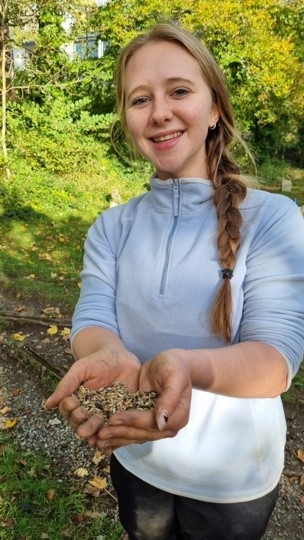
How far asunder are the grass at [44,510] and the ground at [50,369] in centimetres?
13

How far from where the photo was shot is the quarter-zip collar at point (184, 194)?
1602 millimetres

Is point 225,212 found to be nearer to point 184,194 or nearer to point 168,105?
point 184,194

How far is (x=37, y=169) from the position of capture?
10.7m

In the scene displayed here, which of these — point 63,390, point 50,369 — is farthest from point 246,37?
point 63,390

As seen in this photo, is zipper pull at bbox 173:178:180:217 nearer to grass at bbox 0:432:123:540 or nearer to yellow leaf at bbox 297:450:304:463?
grass at bbox 0:432:123:540

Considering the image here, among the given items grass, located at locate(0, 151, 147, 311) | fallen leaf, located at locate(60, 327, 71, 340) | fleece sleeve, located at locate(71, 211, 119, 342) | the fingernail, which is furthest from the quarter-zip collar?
grass, located at locate(0, 151, 147, 311)

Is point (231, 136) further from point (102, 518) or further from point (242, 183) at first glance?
point (102, 518)

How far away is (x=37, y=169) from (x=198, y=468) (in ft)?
32.9

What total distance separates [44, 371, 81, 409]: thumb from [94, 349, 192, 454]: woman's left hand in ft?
0.49

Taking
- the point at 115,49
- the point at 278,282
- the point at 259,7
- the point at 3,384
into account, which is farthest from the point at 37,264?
the point at 259,7

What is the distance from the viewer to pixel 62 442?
10.5 ft

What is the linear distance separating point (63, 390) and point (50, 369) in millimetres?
2681

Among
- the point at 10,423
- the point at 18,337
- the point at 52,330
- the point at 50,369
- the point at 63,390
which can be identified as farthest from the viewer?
the point at 52,330

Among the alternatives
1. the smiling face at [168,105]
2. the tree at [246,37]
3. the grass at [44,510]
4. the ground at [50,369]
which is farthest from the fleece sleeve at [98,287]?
the tree at [246,37]
